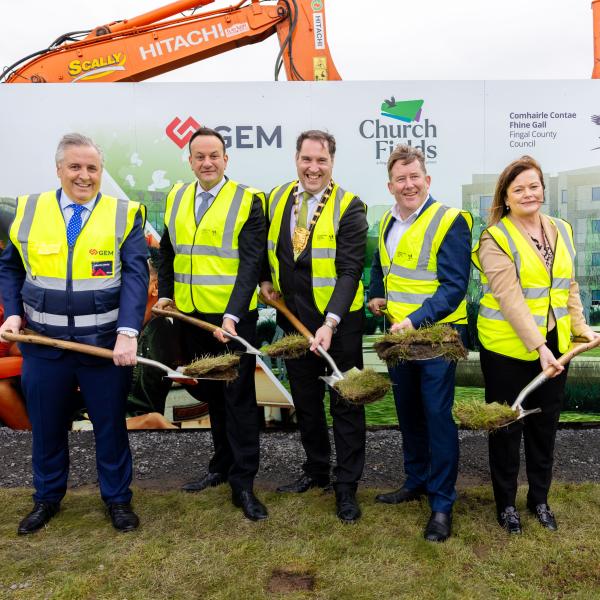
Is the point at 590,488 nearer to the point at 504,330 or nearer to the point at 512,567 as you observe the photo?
the point at 512,567

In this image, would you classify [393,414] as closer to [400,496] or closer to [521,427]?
[400,496]

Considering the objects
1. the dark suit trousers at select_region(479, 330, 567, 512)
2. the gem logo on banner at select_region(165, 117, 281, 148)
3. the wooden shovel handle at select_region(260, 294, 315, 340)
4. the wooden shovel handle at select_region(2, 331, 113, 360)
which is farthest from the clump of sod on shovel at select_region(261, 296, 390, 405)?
the gem logo on banner at select_region(165, 117, 281, 148)

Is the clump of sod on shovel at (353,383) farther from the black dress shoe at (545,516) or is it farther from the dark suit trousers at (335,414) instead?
the black dress shoe at (545,516)

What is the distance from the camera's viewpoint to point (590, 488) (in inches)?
146

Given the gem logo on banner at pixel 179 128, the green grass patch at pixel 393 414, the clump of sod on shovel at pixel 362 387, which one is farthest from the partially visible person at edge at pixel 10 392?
the clump of sod on shovel at pixel 362 387

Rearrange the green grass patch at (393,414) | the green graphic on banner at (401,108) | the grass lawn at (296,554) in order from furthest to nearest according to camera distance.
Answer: the green grass patch at (393,414) → the green graphic on banner at (401,108) → the grass lawn at (296,554)

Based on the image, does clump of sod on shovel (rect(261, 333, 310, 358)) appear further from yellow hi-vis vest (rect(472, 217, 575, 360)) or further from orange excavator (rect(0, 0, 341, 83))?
orange excavator (rect(0, 0, 341, 83))

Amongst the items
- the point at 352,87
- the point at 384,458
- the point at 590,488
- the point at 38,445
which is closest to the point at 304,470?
the point at 384,458

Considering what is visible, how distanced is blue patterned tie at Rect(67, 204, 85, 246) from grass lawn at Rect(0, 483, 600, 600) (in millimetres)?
1660

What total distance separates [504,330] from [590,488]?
160cm

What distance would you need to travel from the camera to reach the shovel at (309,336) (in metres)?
3.11

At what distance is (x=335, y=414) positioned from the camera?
331 cm

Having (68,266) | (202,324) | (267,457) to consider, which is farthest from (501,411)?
(68,266)

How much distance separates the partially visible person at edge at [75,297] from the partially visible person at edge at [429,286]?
142 cm
